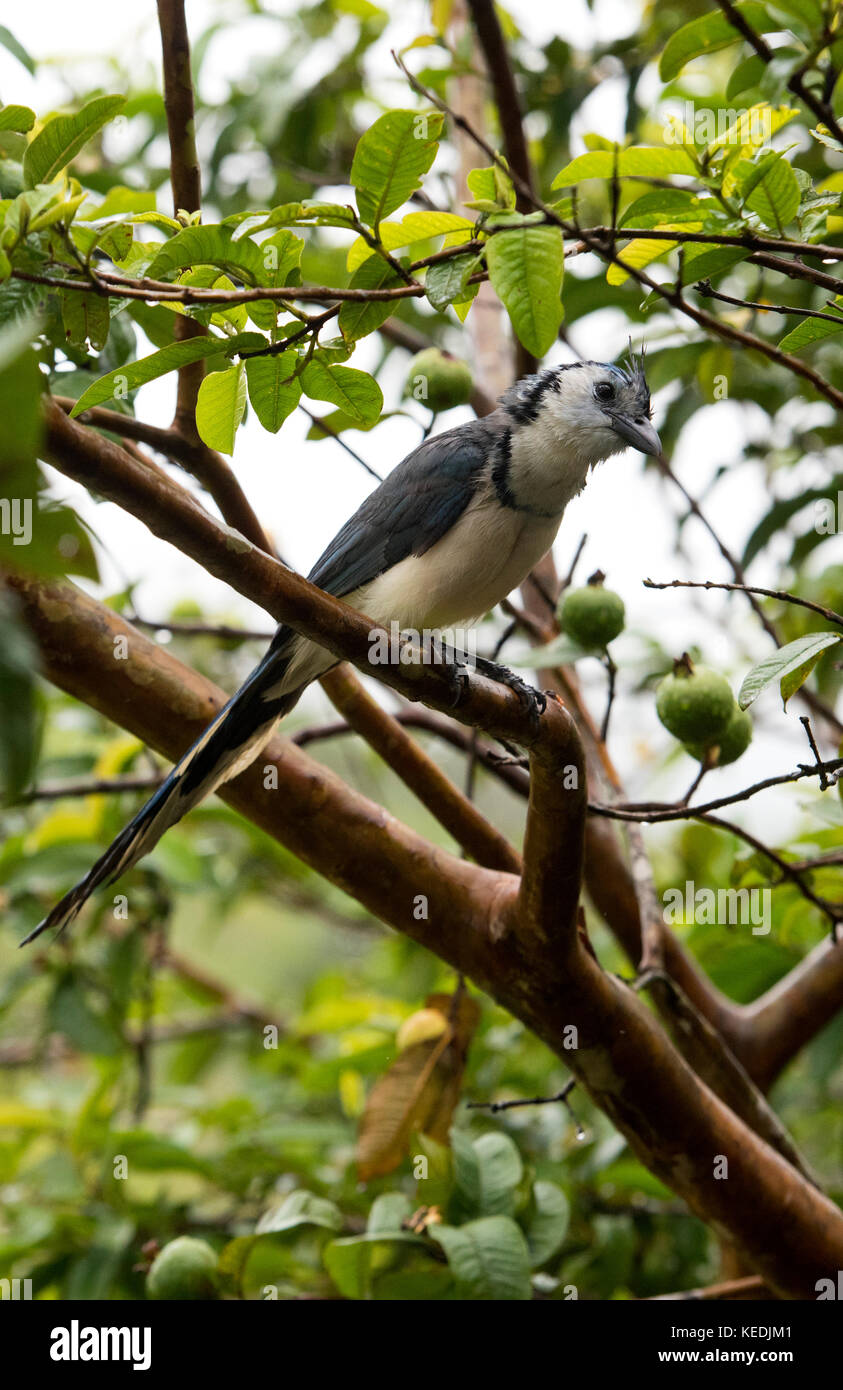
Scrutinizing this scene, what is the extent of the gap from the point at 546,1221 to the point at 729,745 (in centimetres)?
81

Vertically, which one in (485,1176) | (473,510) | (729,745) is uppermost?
(473,510)

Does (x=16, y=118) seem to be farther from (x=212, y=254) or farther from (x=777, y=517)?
(x=777, y=517)

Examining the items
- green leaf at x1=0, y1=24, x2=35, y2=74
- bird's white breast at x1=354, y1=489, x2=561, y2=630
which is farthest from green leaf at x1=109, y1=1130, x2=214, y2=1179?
green leaf at x1=0, y1=24, x2=35, y2=74

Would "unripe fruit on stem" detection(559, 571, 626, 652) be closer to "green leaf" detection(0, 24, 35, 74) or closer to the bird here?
the bird

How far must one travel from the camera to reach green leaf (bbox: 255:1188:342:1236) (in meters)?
1.67

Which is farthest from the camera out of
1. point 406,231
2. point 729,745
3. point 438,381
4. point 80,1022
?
point 80,1022

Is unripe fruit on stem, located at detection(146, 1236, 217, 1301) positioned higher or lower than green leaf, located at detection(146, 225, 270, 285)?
lower

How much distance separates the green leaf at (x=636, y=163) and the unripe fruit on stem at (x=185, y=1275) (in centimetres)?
153

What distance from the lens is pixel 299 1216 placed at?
1.70 m

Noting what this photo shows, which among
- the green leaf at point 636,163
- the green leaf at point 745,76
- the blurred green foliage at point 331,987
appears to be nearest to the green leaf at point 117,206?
the blurred green foliage at point 331,987

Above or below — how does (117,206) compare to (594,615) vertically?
above

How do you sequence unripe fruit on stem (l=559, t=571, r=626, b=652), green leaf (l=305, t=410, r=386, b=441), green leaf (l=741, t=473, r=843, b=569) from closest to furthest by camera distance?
unripe fruit on stem (l=559, t=571, r=626, b=652)
green leaf (l=305, t=410, r=386, b=441)
green leaf (l=741, t=473, r=843, b=569)

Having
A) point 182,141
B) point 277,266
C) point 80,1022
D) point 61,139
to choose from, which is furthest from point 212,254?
point 80,1022

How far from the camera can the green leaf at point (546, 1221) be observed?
5.67 ft
